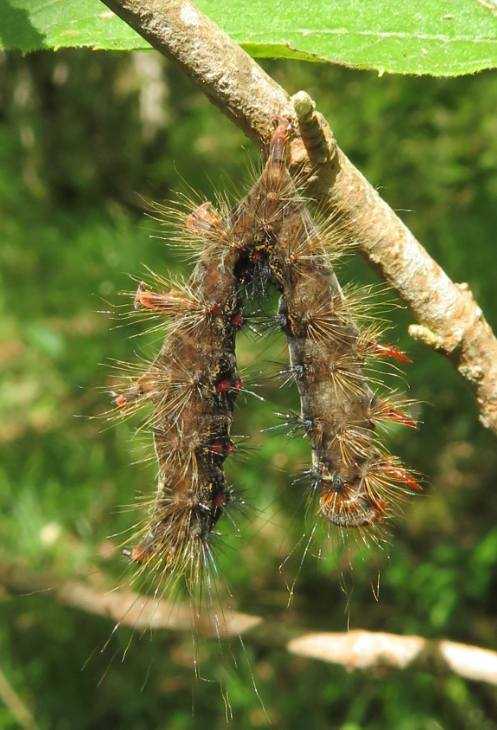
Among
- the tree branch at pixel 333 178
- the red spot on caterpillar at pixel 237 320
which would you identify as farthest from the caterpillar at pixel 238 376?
the tree branch at pixel 333 178

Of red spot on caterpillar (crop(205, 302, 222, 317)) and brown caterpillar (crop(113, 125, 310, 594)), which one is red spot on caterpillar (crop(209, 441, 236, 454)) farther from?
red spot on caterpillar (crop(205, 302, 222, 317))

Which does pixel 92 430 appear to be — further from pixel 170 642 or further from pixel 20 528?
pixel 170 642

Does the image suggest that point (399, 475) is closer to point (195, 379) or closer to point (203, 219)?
point (195, 379)

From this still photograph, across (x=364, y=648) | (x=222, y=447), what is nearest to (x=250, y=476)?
(x=364, y=648)

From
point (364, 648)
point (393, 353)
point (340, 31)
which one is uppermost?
point (340, 31)

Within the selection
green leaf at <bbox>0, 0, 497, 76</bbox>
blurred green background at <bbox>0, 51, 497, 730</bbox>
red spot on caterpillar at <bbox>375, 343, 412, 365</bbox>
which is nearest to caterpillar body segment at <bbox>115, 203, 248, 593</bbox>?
red spot on caterpillar at <bbox>375, 343, 412, 365</bbox>

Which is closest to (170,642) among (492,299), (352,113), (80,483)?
(80,483)
